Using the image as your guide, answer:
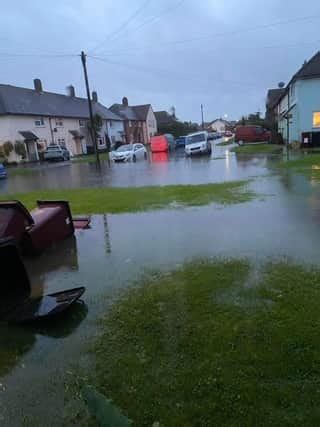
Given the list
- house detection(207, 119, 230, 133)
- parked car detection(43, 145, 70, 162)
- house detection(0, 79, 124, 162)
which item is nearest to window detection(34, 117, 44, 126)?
house detection(0, 79, 124, 162)

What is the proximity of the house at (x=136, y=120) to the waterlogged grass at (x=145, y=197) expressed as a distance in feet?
176

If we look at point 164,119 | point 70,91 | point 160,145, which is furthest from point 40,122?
point 164,119

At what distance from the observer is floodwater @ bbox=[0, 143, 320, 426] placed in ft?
10.4

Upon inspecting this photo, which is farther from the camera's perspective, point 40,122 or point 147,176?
point 40,122

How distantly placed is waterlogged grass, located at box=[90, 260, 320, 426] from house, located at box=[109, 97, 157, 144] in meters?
63.0

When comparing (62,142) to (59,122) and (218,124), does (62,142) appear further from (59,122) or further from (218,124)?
(218,124)

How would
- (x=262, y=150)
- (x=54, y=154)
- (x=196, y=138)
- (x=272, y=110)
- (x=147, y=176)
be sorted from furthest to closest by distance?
(x=272, y=110) < (x=54, y=154) < (x=196, y=138) < (x=262, y=150) < (x=147, y=176)

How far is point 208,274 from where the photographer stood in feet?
17.0

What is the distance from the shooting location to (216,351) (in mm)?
3371

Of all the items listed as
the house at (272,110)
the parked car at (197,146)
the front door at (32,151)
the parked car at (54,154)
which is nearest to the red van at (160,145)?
the parked car at (197,146)

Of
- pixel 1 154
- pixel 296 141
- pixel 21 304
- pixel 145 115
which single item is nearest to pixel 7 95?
pixel 1 154

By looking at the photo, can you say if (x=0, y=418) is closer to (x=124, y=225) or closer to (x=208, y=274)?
(x=208, y=274)

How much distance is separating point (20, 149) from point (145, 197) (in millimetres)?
30386

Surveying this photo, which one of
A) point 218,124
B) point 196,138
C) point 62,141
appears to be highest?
point 218,124
